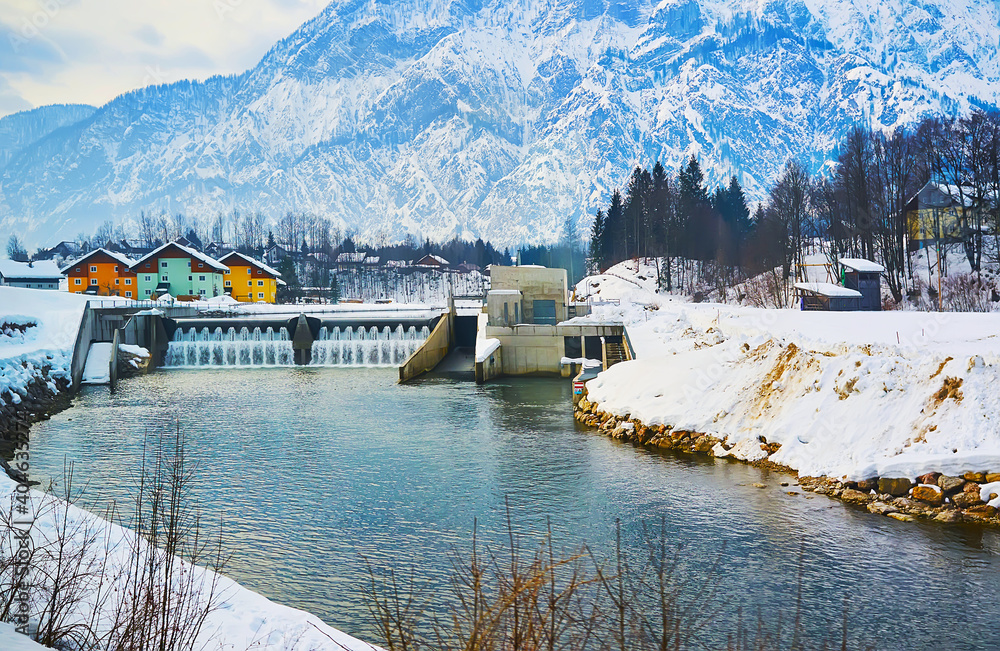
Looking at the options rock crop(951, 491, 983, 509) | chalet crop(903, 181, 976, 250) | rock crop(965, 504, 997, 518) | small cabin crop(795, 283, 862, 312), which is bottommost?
rock crop(965, 504, 997, 518)

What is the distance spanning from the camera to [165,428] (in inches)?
934

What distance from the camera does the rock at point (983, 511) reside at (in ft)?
40.9

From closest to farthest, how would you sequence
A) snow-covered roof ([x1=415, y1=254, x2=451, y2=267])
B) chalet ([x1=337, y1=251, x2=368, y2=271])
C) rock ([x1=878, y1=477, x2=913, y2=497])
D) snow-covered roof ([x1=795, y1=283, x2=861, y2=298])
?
rock ([x1=878, y1=477, x2=913, y2=497])
snow-covered roof ([x1=795, y1=283, x2=861, y2=298])
chalet ([x1=337, y1=251, x2=368, y2=271])
snow-covered roof ([x1=415, y1=254, x2=451, y2=267])

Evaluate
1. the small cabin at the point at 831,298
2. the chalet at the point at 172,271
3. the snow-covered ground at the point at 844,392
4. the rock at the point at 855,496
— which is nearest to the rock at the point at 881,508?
the rock at the point at 855,496

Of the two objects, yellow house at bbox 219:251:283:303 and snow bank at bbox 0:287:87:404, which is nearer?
snow bank at bbox 0:287:87:404

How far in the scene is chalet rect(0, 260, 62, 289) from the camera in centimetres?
6406

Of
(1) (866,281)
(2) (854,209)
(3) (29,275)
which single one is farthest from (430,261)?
(1) (866,281)

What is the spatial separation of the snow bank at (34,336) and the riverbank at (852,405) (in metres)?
20.7

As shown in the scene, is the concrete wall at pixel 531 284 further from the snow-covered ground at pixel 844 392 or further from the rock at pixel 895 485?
the rock at pixel 895 485

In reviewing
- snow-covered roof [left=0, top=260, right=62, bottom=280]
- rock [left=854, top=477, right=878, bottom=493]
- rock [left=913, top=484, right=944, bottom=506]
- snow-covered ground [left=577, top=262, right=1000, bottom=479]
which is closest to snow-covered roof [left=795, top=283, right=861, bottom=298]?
snow-covered ground [left=577, top=262, right=1000, bottom=479]

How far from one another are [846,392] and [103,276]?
80958 mm

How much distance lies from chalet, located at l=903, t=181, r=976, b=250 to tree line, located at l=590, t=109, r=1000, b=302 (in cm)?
32

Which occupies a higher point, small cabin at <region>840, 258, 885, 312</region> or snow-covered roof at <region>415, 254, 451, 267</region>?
snow-covered roof at <region>415, 254, 451, 267</region>

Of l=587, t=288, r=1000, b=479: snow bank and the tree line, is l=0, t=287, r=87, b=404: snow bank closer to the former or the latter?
l=587, t=288, r=1000, b=479: snow bank
